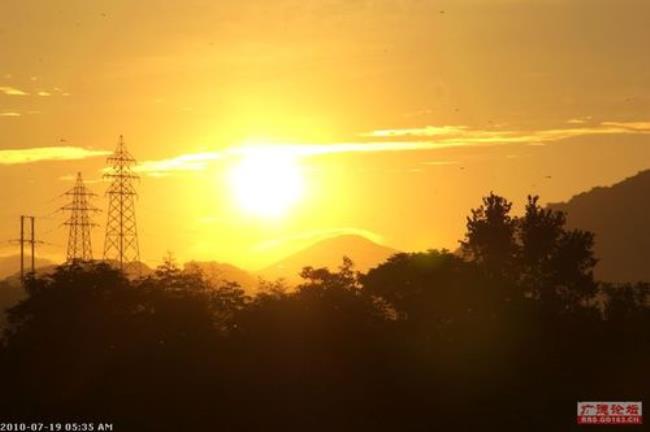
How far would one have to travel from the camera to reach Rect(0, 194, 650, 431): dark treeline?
54094 millimetres

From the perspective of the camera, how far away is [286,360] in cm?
5853

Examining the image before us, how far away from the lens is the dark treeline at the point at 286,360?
5409 cm

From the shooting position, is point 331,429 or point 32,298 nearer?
point 331,429

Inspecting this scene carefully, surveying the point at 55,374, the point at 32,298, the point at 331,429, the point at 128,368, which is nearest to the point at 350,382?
the point at 331,429

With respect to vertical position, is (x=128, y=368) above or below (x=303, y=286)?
below

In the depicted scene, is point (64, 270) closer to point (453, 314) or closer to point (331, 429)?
point (331, 429)

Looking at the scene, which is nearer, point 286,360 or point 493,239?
point 286,360

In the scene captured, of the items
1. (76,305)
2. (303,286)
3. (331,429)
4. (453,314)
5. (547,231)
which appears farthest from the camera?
(547,231)

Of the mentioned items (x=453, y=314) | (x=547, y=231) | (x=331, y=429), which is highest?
(x=547, y=231)

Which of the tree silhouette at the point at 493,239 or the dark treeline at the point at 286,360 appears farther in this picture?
the tree silhouette at the point at 493,239

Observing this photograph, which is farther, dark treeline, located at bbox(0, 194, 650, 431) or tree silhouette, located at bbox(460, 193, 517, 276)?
tree silhouette, located at bbox(460, 193, 517, 276)

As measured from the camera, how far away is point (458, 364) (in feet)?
203

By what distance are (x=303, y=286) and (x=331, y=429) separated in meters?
17.6

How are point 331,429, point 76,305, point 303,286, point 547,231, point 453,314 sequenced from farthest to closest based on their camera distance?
point 547,231, point 453,314, point 303,286, point 76,305, point 331,429
